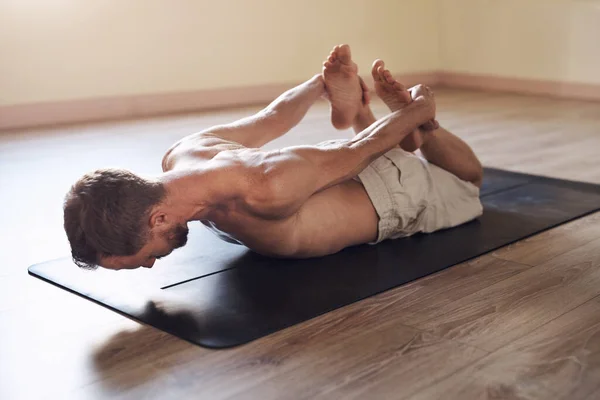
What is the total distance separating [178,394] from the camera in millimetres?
1385

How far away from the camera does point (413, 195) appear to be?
7.16 feet

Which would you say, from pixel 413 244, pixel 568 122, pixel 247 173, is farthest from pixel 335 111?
pixel 568 122

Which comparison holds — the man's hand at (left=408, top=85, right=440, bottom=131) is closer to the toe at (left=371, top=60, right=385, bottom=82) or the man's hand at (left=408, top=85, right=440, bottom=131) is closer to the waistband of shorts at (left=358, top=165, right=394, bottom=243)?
the toe at (left=371, top=60, right=385, bottom=82)

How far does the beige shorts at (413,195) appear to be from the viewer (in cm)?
214

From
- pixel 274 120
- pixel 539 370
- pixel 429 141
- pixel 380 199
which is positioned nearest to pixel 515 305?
pixel 539 370

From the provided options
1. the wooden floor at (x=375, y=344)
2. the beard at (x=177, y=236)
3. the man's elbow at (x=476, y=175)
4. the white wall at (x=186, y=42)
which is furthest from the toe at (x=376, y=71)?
the white wall at (x=186, y=42)

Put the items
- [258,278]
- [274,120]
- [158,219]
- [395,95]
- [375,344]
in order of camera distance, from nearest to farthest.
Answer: [375,344]
[158,219]
[258,278]
[395,95]
[274,120]

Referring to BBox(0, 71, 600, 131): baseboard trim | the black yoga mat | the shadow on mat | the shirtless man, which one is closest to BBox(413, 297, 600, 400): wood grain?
the black yoga mat

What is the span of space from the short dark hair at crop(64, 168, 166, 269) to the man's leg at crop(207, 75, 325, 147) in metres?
0.53

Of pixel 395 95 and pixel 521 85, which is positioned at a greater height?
pixel 395 95

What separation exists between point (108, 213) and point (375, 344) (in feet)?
2.04

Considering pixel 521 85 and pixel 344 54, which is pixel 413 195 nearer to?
pixel 344 54

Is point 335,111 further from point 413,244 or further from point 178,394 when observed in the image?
point 178,394

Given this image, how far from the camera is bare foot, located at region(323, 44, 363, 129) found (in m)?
2.37
